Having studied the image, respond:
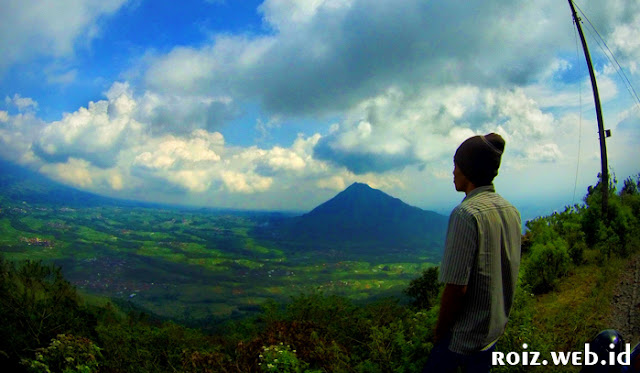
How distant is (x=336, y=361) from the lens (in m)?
4.17

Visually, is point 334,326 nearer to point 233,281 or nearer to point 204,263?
point 233,281

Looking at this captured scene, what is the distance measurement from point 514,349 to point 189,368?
4.16 metres

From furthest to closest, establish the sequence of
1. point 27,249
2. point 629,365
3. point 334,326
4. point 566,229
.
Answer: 1. point 27,249
2. point 566,229
3. point 334,326
4. point 629,365

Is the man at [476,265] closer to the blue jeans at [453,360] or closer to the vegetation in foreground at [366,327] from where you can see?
the blue jeans at [453,360]

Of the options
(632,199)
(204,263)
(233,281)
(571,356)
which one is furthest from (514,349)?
(204,263)

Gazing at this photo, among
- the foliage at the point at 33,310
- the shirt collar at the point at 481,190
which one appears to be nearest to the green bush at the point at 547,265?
the shirt collar at the point at 481,190

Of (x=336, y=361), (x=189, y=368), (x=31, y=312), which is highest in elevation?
(x=336, y=361)

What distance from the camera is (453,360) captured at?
205 centimetres

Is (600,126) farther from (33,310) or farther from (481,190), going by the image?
(33,310)

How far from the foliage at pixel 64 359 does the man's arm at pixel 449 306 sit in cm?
590

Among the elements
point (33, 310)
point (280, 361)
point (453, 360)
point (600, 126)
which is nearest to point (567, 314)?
point (280, 361)

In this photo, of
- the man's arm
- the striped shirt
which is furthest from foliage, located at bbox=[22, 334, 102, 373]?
the striped shirt

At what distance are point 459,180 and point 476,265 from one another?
541mm

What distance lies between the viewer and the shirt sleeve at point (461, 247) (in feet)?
6.03
